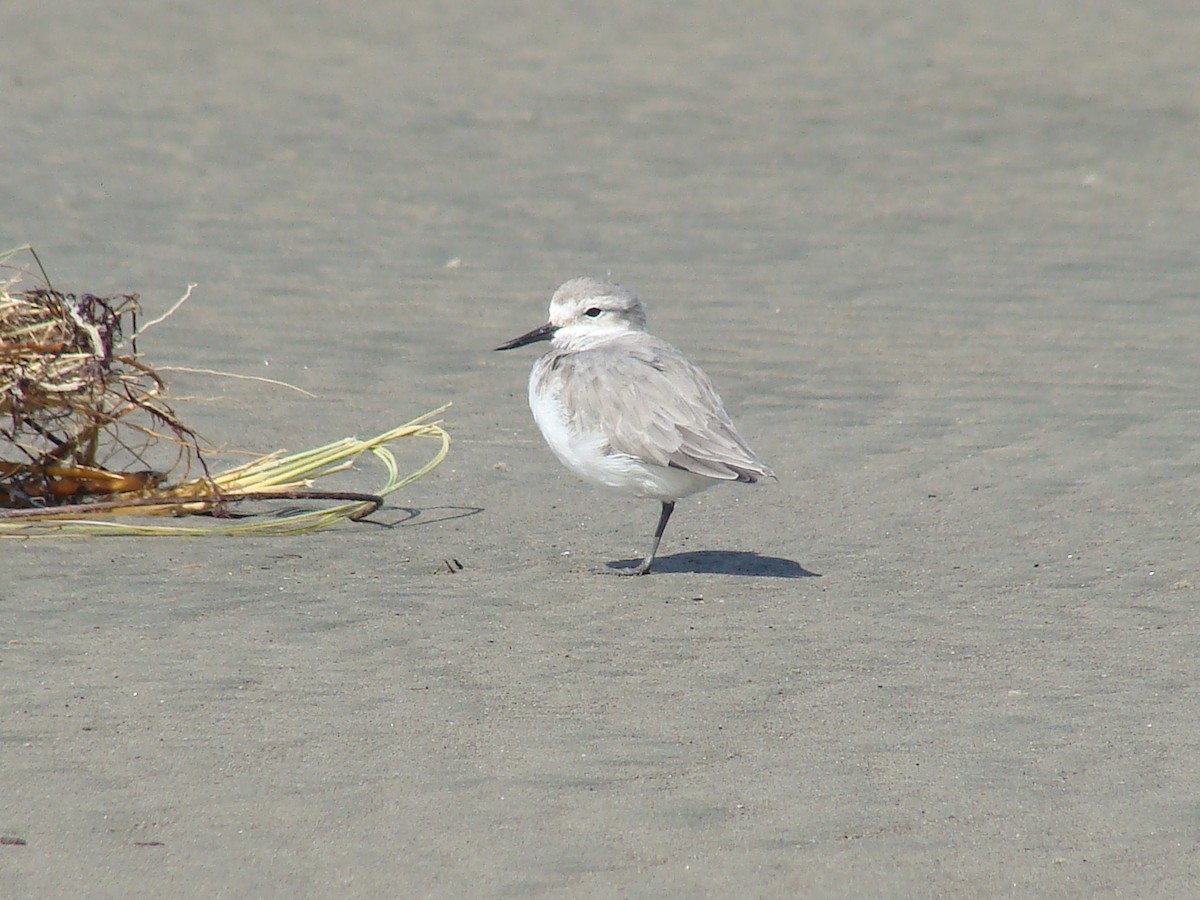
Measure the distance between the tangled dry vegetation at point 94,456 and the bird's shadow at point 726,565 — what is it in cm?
110

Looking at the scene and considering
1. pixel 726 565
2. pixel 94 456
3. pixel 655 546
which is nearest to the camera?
pixel 655 546

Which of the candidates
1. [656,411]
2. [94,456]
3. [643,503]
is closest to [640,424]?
[656,411]

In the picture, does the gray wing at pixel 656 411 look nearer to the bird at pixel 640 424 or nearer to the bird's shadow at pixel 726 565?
the bird at pixel 640 424

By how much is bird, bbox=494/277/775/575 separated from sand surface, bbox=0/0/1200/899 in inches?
16.0

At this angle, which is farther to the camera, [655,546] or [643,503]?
[643,503]

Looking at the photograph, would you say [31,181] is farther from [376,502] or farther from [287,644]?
[287,644]

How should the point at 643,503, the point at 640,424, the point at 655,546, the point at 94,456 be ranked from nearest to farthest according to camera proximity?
the point at 640,424
the point at 655,546
the point at 94,456
the point at 643,503

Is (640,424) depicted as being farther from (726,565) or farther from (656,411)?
(726,565)

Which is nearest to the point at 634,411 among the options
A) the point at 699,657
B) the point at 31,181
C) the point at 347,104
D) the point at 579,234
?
the point at 699,657

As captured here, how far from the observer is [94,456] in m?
7.23

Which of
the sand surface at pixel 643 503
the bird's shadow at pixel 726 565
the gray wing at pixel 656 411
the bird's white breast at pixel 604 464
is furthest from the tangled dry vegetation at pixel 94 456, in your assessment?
the bird's shadow at pixel 726 565

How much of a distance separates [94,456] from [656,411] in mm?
2465

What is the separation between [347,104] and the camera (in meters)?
15.9

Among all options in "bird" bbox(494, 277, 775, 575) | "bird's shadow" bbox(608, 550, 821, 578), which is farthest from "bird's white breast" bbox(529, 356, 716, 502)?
"bird's shadow" bbox(608, 550, 821, 578)
